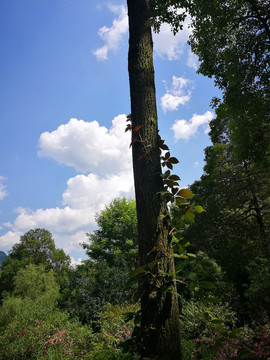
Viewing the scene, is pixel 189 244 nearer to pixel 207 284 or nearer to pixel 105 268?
pixel 207 284

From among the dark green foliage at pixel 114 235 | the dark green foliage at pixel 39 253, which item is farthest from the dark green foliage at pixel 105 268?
the dark green foliage at pixel 39 253

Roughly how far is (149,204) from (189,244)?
0.40 meters

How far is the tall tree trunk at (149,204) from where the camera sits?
1.37m

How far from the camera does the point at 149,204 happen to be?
1677 mm

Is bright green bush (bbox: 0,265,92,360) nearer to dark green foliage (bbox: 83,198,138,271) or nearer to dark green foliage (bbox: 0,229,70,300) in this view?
dark green foliage (bbox: 83,198,138,271)

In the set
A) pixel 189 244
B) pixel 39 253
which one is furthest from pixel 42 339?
pixel 39 253

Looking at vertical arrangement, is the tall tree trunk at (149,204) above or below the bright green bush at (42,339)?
above

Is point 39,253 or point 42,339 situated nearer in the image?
point 42,339

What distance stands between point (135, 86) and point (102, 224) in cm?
2259

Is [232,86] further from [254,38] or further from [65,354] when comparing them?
[65,354]

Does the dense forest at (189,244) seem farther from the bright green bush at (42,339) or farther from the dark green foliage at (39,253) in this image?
the dark green foliage at (39,253)

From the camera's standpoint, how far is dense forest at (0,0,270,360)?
1.47 metres

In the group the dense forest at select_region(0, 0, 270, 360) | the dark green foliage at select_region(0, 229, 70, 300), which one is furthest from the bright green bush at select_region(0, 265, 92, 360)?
the dark green foliage at select_region(0, 229, 70, 300)

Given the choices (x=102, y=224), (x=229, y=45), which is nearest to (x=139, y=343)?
(x=229, y=45)
